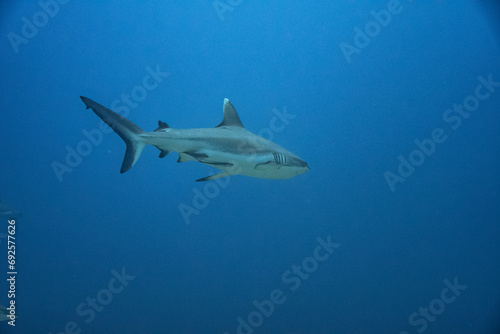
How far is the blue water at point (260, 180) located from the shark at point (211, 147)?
3.30 meters

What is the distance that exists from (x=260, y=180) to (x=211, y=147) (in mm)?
3826

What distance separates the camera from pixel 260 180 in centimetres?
727

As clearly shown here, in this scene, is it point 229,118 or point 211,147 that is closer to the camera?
point 211,147

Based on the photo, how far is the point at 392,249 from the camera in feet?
21.8

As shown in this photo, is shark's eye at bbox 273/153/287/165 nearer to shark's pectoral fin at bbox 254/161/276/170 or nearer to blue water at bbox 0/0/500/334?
shark's pectoral fin at bbox 254/161/276/170

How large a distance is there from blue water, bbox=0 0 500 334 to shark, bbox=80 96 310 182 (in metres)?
3.30

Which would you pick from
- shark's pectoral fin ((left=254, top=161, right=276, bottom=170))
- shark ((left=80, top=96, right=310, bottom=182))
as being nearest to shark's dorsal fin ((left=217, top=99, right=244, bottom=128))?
shark ((left=80, top=96, right=310, bottom=182))

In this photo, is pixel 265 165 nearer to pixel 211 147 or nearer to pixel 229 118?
pixel 211 147

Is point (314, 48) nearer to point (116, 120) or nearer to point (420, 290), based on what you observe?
point (116, 120)

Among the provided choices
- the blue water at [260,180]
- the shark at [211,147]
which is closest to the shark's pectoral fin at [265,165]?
the shark at [211,147]

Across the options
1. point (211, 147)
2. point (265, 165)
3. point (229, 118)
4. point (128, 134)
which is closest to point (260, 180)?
point (229, 118)

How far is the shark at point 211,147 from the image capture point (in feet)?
11.3

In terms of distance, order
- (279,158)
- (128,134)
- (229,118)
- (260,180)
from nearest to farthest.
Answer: (128,134)
(279,158)
(229,118)
(260,180)

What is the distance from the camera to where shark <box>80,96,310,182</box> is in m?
3.44
